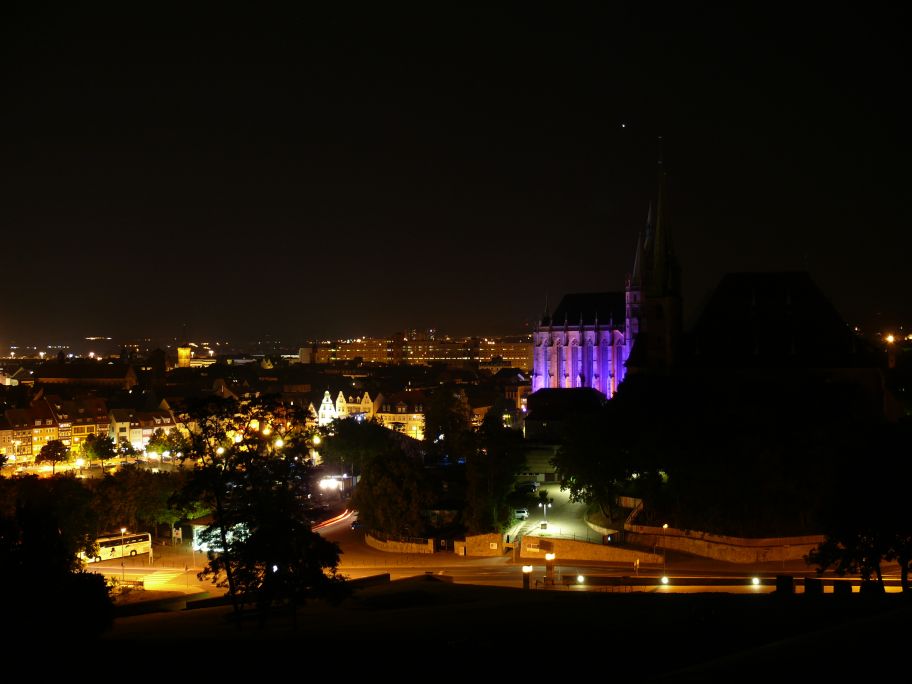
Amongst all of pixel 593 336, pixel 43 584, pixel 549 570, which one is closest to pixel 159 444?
pixel 593 336

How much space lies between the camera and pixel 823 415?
60.8 metres

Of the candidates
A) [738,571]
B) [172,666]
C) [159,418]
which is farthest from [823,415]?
[159,418]

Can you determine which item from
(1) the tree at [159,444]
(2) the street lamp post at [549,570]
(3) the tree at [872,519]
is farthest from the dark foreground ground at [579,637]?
(1) the tree at [159,444]

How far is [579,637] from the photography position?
23.5m

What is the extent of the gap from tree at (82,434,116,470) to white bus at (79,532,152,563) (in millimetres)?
40378

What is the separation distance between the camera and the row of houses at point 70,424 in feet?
346

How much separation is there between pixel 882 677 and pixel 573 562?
33.6 m

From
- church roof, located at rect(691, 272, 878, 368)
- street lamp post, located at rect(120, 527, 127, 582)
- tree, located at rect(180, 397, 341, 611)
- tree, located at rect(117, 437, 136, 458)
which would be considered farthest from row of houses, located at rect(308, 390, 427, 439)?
tree, located at rect(180, 397, 341, 611)

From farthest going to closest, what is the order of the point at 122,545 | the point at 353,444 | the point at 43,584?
the point at 353,444
the point at 122,545
the point at 43,584

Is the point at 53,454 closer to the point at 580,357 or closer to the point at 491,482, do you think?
the point at 580,357

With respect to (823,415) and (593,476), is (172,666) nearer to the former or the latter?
(593,476)

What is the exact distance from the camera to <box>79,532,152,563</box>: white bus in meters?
54.8

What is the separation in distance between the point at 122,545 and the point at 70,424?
2491 inches

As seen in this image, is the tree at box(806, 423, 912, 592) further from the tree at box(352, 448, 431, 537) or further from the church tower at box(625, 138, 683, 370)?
the church tower at box(625, 138, 683, 370)
